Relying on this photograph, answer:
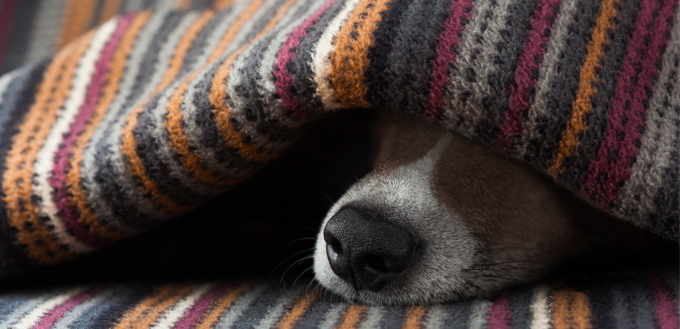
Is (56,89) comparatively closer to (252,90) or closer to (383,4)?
(252,90)

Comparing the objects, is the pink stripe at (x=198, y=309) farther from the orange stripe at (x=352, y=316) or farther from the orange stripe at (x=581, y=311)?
the orange stripe at (x=581, y=311)

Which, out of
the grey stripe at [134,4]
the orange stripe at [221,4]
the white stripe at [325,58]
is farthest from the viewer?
the grey stripe at [134,4]

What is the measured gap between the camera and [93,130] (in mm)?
983

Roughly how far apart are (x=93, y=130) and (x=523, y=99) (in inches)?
26.2

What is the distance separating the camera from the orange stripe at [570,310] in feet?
2.09

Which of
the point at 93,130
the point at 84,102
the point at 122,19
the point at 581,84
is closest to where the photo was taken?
the point at 581,84

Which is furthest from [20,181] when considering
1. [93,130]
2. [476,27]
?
[476,27]

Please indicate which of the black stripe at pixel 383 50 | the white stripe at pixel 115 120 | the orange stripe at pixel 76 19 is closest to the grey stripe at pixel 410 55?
the black stripe at pixel 383 50

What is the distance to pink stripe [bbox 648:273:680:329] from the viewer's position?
0.62 meters

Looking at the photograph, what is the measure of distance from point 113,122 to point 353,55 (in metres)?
0.46

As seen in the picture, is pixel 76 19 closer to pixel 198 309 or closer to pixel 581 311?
pixel 198 309

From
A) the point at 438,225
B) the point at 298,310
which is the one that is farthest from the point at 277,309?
the point at 438,225

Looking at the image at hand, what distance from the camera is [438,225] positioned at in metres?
0.86

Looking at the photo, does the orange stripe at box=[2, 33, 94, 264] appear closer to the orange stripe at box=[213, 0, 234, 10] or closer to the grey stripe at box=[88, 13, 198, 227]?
the grey stripe at box=[88, 13, 198, 227]
